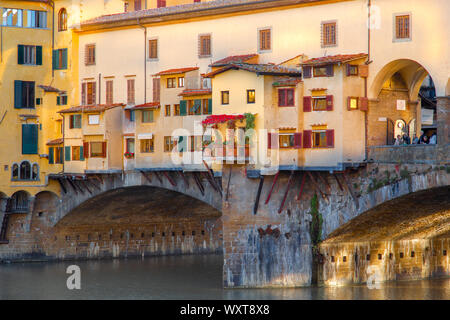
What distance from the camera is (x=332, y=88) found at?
53469 millimetres

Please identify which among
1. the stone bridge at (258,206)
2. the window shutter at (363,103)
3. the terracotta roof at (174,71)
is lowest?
the stone bridge at (258,206)

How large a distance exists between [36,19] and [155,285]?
21582mm

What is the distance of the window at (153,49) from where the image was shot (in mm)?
64562

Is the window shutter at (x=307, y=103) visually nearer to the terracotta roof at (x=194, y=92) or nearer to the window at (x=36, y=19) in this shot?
the terracotta roof at (x=194, y=92)

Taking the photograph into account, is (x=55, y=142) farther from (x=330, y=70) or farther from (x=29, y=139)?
(x=330, y=70)

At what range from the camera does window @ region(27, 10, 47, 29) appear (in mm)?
70750

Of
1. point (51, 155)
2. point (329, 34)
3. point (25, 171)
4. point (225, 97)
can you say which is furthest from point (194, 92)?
point (25, 171)

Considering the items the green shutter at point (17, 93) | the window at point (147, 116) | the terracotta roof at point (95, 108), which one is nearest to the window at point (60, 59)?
the green shutter at point (17, 93)

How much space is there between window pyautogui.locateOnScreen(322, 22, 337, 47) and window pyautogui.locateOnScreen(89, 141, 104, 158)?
1754cm

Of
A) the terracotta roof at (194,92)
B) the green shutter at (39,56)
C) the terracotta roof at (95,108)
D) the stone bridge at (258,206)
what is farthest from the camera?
the green shutter at (39,56)

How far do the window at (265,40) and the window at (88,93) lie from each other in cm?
1446

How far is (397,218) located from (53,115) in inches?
1054

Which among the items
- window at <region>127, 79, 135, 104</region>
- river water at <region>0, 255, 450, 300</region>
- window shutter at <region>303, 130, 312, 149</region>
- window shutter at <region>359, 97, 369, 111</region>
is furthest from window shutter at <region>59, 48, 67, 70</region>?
window shutter at <region>359, 97, 369, 111</region>
